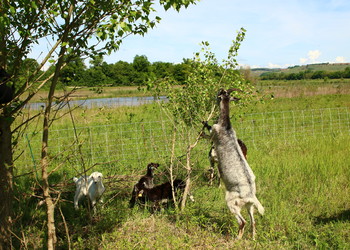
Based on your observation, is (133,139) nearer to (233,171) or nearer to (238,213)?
(233,171)

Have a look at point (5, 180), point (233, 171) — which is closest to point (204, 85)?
point (233, 171)

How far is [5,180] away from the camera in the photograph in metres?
3.65

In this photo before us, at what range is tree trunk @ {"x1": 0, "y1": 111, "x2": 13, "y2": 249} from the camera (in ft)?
12.0

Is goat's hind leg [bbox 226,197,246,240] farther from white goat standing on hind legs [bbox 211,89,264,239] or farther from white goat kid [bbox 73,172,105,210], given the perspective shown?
white goat kid [bbox 73,172,105,210]

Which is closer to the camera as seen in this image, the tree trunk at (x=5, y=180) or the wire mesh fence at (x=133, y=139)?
the tree trunk at (x=5, y=180)

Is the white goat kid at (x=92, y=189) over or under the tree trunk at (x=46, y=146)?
under

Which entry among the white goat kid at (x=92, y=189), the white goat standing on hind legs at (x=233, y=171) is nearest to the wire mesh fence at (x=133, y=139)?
the white goat kid at (x=92, y=189)

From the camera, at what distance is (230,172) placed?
4910mm

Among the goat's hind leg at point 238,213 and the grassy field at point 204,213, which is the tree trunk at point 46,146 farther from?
the goat's hind leg at point 238,213

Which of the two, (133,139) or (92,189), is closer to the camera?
(92,189)

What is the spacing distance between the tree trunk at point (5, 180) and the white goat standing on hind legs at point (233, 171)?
310 centimetres

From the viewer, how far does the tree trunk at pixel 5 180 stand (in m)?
3.65

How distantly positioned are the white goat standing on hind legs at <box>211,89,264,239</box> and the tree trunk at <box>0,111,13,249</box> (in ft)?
Result: 10.2

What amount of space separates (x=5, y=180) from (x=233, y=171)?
323 cm
